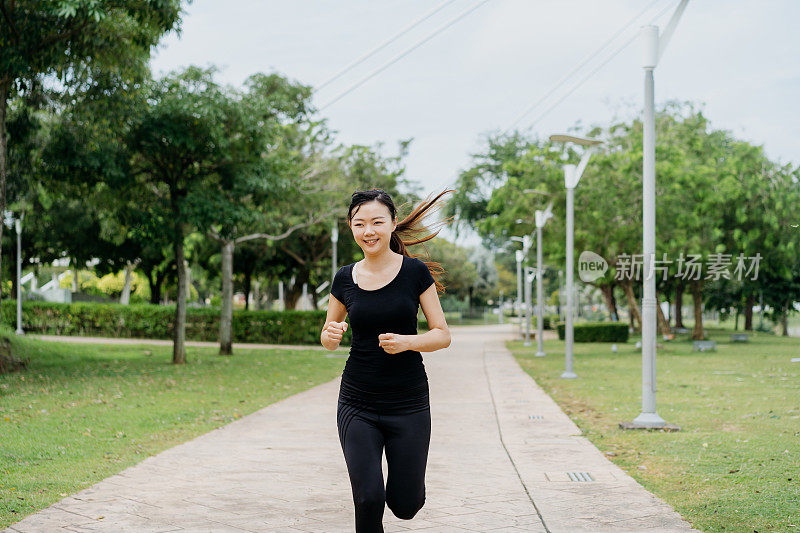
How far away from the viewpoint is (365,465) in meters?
3.55

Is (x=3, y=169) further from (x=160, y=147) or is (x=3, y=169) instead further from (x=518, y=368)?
(x=518, y=368)

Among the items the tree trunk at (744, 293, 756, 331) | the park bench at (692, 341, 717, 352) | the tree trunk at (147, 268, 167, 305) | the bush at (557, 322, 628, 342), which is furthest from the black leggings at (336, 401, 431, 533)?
the tree trunk at (744, 293, 756, 331)

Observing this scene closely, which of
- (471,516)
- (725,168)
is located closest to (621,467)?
(471,516)

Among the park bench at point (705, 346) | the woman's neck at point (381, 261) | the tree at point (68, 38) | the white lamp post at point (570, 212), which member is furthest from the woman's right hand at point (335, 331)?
the park bench at point (705, 346)

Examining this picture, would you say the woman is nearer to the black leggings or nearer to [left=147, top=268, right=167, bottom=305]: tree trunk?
the black leggings

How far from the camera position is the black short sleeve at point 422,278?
369 cm

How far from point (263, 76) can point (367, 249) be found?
23205 millimetres

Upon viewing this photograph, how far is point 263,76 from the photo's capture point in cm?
2580

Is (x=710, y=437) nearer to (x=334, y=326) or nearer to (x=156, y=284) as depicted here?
(x=334, y=326)

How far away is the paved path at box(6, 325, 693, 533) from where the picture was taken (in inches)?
201

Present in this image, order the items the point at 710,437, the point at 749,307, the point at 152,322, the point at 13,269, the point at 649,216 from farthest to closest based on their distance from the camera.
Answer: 1. the point at 749,307
2. the point at 13,269
3. the point at 152,322
4. the point at 649,216
5. the point at 710,437

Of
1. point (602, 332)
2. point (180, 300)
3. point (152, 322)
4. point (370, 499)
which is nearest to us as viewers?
point (370, 499)

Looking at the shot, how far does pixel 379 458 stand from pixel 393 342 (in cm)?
57

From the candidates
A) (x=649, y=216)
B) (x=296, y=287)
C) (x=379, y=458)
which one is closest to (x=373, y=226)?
(x=379, y=458)
